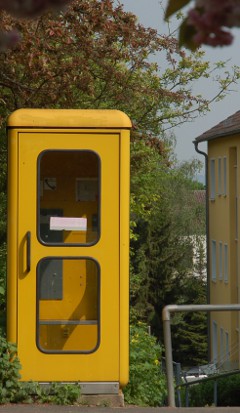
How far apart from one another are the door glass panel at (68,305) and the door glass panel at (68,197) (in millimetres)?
167

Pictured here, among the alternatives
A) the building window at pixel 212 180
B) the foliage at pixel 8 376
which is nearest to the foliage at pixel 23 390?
the foliage at pixel 8 376

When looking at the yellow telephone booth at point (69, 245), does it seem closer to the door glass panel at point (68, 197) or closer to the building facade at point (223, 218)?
the door glass panel at point (68, 197)

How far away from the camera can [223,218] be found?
40.7 meters

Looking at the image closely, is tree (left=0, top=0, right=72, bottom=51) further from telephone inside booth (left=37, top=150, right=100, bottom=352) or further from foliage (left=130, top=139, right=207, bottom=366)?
foliage (left=130, top=139, right=207, bottom=366)

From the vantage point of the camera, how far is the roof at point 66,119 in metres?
7.19

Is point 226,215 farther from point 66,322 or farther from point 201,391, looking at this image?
point 66,322

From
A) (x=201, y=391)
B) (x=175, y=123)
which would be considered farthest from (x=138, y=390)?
(x=175, y=123)

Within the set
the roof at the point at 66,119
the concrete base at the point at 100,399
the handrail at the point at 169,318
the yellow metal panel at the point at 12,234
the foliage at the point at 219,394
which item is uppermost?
the roof at the point at 66,119

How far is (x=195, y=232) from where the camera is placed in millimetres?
67250

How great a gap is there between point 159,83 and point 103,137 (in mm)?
14291

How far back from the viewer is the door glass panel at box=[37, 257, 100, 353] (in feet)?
23.6

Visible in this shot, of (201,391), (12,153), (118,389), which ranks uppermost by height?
(12,153)

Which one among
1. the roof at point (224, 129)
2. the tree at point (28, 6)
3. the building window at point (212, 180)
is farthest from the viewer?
the building window at point (212, 180)

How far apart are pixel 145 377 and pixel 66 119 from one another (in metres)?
2.24
